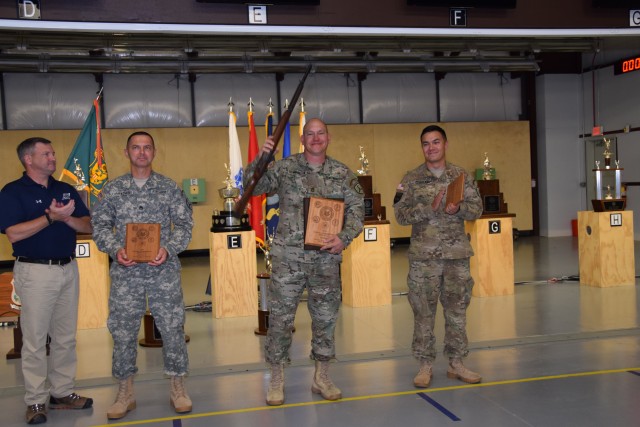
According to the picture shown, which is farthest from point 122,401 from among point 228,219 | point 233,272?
point 228,219

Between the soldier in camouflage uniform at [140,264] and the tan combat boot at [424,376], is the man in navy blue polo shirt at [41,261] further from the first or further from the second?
the tan combat boot at [424,376]

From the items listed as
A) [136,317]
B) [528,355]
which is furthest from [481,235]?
[136,317]

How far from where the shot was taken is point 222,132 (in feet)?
49.9

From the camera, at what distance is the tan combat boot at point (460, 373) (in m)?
4.98

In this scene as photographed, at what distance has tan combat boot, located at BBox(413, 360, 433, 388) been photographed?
4.92 meters

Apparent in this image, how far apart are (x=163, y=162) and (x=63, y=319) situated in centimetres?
Result: 1067

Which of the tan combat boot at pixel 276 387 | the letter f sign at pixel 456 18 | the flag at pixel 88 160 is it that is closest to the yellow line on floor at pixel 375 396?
the tan combat boot at pixel 276 387

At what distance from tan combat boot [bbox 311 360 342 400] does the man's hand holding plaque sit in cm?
138

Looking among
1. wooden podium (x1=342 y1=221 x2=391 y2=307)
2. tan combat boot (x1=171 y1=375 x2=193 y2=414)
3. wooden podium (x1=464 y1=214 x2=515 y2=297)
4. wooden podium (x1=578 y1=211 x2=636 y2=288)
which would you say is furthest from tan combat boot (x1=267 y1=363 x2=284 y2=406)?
wooden podium (x1=578 y1=211 x2=636 y2=288)

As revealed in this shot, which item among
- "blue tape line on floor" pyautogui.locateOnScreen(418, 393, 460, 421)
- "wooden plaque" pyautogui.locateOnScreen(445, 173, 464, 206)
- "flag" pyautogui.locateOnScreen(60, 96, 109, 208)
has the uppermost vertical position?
"flag" pyautogui.locateOnScreen(60, 96, 109, 208)

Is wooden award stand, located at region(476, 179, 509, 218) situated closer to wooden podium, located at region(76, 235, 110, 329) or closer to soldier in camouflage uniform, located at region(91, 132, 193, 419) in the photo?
wooden podium, located at region(76, 235, 110, 329)

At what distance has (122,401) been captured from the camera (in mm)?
4477

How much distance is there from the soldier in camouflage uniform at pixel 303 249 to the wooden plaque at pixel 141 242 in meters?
0.73

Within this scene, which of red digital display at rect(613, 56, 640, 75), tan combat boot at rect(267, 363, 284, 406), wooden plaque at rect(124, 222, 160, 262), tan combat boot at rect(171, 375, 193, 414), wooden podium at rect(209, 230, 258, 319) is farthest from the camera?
red digital display at rect(613, 56, 640, 75)
